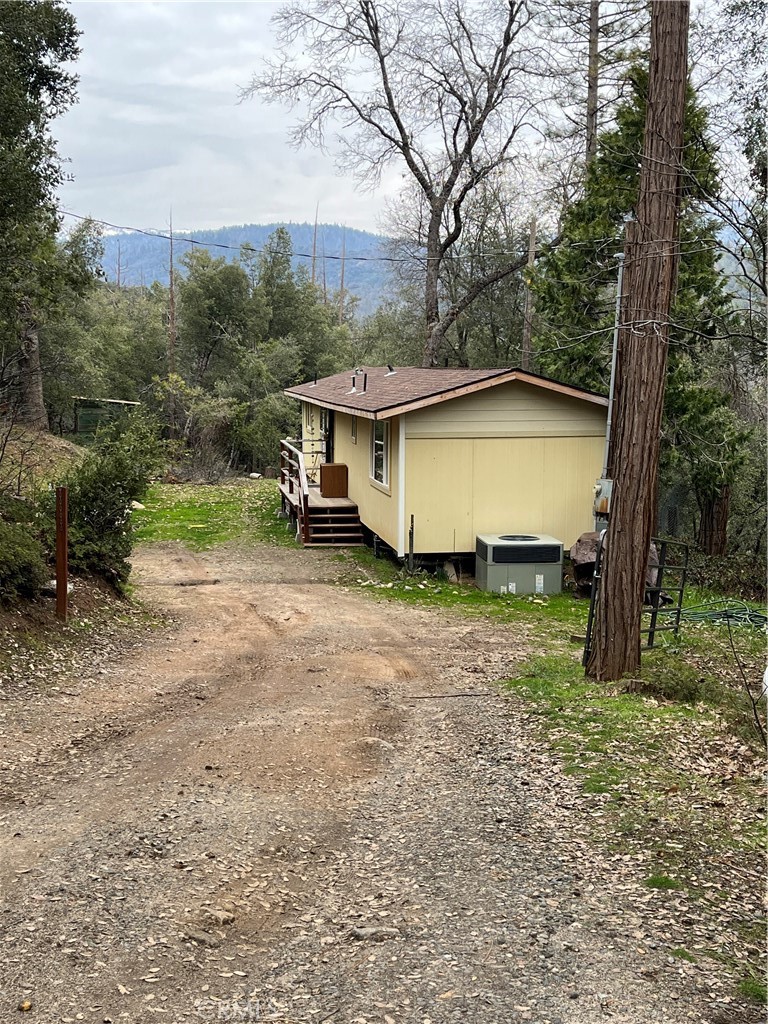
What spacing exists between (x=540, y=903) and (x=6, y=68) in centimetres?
1258

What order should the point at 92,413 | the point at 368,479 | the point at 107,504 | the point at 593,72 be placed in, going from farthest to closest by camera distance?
the point at 92,413 < the point at 593,72 < the point at 368,479 < the point at 107,504

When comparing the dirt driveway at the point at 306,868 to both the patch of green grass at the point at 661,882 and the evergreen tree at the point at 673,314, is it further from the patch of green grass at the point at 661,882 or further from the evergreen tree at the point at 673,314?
the evergreen tree at the point at 673,314

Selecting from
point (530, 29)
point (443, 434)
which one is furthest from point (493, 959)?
point (530, 29)

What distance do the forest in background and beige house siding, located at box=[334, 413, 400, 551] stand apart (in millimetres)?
3882

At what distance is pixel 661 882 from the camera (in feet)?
13.0

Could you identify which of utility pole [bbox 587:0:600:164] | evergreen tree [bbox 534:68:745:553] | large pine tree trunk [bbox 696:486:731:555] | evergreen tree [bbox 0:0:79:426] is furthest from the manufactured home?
utility pole [bbox 587:0:600:164]

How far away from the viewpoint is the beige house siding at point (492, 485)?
1410 cm

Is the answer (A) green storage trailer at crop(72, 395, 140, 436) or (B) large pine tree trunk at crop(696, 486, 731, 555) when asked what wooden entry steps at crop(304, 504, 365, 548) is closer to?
(B) large pine tree trunk at crop(696, 486, 731, 555)

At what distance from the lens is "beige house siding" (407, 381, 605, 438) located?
549 inches

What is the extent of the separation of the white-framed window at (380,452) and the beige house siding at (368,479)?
0.59 ft

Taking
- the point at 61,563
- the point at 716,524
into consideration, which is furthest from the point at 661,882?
the point at 716,524

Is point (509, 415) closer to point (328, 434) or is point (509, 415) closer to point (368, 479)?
point (368, 479)

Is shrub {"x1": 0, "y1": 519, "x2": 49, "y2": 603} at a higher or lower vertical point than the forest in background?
lower

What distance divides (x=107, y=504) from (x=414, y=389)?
6.12 m
